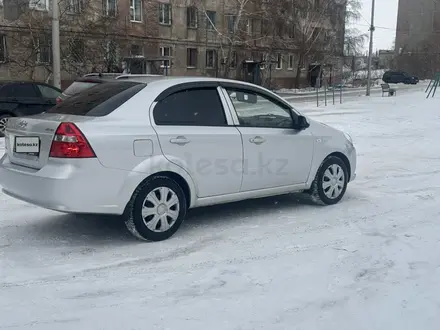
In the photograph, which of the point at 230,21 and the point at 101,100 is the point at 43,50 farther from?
the point at 101,100

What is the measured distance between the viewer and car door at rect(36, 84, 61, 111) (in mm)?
13758

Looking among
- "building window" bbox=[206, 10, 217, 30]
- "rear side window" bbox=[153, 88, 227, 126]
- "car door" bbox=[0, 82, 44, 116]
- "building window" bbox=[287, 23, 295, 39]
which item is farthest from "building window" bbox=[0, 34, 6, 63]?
"rear side window" bbox=[153, 88, 227, 126]

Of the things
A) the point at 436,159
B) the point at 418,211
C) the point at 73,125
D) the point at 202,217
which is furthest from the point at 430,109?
the point at 73,125

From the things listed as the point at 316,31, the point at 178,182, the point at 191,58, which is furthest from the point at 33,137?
the point at 316,31

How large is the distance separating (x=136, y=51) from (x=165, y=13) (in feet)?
15.8

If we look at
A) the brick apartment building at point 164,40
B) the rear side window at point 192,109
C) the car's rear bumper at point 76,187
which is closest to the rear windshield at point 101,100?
the rear side window at point 192,109

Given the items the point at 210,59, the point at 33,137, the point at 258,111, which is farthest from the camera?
the point at 210,59

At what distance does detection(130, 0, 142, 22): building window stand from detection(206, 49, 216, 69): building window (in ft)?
24.2

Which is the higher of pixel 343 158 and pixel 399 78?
pixel 399 78

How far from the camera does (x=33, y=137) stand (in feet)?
15.9

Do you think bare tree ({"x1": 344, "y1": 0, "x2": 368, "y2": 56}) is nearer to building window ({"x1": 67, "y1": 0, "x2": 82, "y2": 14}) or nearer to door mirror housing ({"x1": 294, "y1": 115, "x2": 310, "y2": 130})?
building window ({"x1": 67, "y1": 0, "x2": 82, "y2": 14})

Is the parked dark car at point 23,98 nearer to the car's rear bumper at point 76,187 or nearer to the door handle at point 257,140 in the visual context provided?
the car's rear bumper at point 76,187

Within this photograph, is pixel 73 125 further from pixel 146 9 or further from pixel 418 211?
pixel 146 9

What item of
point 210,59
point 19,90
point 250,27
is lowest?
point 19,90
